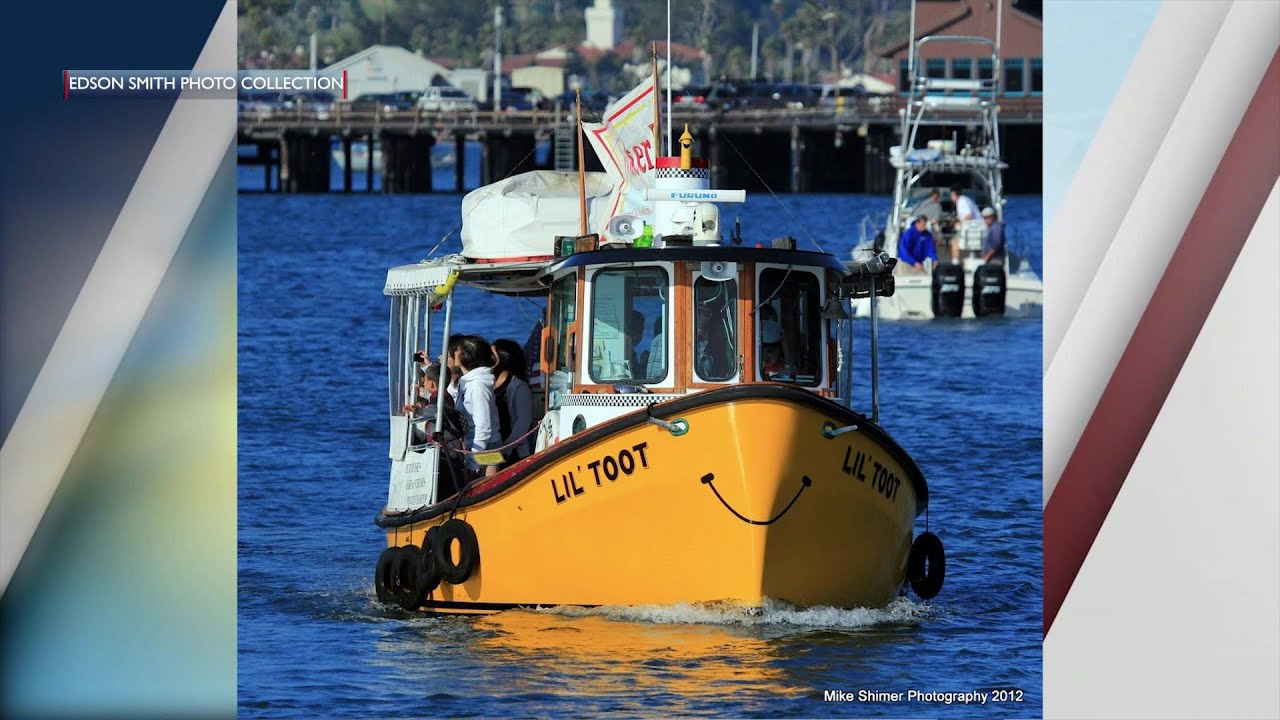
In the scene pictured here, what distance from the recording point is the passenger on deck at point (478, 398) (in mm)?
16438

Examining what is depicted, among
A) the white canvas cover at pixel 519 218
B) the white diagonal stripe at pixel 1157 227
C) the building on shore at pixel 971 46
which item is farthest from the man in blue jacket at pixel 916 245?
the white diagonal stripe at pixel 1157 227

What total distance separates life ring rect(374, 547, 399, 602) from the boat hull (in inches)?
50.3

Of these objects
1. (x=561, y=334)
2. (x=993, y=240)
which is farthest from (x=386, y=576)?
(x=993, y=240)

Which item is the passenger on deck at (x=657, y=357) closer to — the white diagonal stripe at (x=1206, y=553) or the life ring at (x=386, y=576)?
the life ring at (x=386, y=576)

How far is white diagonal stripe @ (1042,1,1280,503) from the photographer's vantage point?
1259 centimetres

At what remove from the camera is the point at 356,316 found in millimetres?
47906

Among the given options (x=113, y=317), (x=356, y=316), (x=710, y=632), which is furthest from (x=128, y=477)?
(x=356, y=316)

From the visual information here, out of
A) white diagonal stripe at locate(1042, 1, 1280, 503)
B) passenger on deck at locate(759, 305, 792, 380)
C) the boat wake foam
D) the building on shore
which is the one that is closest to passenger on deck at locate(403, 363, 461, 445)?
the boat wake foam

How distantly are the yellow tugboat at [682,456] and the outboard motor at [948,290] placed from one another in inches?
1139


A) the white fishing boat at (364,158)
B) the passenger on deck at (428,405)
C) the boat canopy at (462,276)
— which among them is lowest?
the passenger on deck at (428,405)

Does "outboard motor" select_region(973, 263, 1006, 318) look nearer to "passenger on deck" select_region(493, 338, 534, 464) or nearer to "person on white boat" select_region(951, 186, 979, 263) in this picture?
"person on white boat" select_region(951, 186, 979, 263)

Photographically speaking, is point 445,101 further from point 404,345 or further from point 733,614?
point 733,614

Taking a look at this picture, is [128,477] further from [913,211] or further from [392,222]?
[392,222]

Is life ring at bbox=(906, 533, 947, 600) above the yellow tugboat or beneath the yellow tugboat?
beneath
